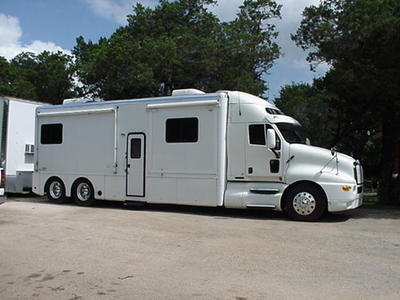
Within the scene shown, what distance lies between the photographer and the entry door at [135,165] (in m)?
12.7

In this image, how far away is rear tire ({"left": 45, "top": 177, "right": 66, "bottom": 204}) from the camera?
46.5 feet

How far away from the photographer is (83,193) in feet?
45.4

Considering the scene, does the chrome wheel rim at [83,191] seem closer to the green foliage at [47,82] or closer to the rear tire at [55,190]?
the rear tire at [55,190]

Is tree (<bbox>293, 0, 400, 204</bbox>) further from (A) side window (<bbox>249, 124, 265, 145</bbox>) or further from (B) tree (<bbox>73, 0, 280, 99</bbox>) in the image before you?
(B) tree (<bbox>73, 0, 280, 99</bbox>)

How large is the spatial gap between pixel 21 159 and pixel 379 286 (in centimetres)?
1347

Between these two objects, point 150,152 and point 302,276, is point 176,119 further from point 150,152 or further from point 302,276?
point 302,276

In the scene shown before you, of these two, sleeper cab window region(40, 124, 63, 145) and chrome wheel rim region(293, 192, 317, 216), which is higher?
sleeper cab window region(40, 124, 63, 145)

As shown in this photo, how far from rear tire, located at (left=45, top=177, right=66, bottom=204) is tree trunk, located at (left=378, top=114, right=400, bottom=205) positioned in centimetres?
1064

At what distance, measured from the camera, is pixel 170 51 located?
953 inches

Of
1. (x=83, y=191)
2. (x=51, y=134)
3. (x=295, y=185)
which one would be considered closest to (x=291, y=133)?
(x=295, y=185)

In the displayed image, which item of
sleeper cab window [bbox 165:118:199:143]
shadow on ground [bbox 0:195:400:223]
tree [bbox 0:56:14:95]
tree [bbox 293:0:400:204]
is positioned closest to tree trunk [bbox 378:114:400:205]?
tree [bbox 293:0:400:204]

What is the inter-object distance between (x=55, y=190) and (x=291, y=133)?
7611 millimetres

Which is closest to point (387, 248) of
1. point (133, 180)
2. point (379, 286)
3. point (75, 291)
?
point (379, 286)

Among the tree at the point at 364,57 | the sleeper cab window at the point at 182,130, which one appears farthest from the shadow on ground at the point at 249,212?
the tree at the point at 364,57
